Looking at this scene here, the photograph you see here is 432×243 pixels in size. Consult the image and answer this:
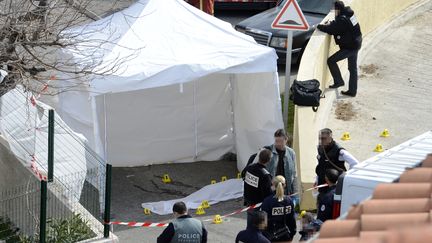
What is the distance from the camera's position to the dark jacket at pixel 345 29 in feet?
45.6

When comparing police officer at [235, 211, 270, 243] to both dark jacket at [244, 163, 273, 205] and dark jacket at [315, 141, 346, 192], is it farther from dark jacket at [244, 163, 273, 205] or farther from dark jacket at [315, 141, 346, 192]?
dark jacket at [315, 141, 346, 192]

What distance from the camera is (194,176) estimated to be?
13461 mm

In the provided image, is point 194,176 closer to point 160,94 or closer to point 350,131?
point 160,94

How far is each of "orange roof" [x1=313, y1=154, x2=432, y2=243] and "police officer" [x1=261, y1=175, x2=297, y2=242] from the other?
12.8 ft

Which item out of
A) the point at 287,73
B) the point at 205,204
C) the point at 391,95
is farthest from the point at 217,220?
the point at 391,95

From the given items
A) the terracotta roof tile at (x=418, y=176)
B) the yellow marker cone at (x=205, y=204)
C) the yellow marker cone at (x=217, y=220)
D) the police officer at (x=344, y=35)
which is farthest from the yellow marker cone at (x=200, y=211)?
the terracotta roof tile at (x=418, y=176)

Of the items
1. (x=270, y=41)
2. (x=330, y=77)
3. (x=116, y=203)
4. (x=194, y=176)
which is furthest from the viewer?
(x=270, y=41)

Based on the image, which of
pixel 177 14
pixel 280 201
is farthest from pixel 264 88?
pixel 280 201

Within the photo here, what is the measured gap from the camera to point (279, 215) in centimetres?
926

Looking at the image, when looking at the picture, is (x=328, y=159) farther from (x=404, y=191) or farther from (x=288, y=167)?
(x=404, y=191)

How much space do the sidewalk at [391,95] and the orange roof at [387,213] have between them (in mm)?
7657

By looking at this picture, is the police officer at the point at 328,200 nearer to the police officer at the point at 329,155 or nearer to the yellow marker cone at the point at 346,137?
the police officer at the point at 329,155

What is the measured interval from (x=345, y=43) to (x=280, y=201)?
18.3 ft

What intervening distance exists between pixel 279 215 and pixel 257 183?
1.03 meters
